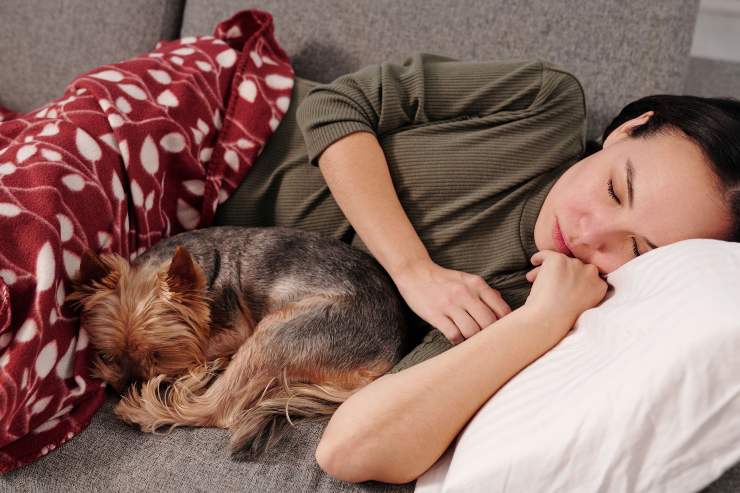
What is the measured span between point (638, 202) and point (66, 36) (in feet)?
7.53

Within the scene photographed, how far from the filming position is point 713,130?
125 cm

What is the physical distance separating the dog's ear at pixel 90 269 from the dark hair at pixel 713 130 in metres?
1.34

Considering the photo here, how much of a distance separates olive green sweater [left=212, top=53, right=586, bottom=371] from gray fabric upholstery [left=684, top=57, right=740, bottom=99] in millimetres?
1221

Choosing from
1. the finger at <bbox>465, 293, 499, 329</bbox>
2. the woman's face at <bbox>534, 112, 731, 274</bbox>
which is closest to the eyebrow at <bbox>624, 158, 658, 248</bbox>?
the woman's face at <bbox>534, 112, 731, 274</bbox>

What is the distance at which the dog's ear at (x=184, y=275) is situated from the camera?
1369mm

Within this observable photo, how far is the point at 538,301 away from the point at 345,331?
0.49 m

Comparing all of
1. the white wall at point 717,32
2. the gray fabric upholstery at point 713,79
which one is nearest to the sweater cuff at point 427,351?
the gray fabric upholstery at point 713,79

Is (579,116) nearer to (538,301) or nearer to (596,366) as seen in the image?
(538,301)

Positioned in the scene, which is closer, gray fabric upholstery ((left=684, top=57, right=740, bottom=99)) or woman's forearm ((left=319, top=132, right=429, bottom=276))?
woman's forearm ((left=319, top=132, right=429, bottom=276))

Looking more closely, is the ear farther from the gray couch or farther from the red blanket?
the red blanket

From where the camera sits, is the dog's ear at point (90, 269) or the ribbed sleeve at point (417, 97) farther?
the ribbed sleeve at point (417, 97)

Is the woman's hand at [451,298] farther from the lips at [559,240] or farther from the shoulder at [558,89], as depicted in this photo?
the shoulder at [558,89]

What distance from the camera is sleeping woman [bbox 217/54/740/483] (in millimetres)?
1197

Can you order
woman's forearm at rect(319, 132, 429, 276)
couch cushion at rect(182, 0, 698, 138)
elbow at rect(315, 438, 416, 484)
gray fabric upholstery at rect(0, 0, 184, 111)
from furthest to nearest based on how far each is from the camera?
1. gray fabric upholstery at rect(0, 0, 184, 111)
2. couch cushion at rect(182, 0, 698, 138)
3. woman's forearm at rect(319, 132, 429, 276)
4. elbow at rect(315, 438, 416, 484)
